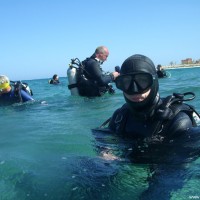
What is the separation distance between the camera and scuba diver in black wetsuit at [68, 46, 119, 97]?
32.8 feet

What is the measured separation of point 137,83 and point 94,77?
713cm

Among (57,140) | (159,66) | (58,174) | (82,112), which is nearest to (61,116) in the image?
(82,112)

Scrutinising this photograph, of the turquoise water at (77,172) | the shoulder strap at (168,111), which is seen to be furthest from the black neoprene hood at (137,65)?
the turquoise water at (77,172)

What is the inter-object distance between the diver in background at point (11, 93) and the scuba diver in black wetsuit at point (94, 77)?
5.90 ft

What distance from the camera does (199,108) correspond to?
7.36 meters

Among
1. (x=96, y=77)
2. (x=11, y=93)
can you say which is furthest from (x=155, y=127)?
(x=96, y=77)

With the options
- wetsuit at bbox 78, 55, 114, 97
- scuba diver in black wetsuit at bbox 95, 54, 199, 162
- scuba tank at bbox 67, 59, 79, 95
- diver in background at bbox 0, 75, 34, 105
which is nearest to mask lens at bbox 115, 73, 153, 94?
scuba diver in black wetsuit at bbox 95, 54, 199, 162

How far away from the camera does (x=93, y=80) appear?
1038 centimetres

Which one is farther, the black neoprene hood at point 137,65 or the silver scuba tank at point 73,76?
the silver scuba tank at point 73,76

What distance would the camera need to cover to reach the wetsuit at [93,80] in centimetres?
1005

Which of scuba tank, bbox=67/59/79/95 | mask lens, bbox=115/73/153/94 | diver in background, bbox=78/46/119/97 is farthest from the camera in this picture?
scuba tank, bbox=67/59/79/95

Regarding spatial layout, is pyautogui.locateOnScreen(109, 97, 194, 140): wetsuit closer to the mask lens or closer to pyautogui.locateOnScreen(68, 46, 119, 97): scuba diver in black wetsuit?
the mask lens

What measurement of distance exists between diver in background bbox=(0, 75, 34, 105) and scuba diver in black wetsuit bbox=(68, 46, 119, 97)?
1.80 meters

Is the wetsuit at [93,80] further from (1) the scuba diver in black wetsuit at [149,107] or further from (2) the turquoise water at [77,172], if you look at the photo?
(1) the scuba diver in black wetsuit at [149,107]
